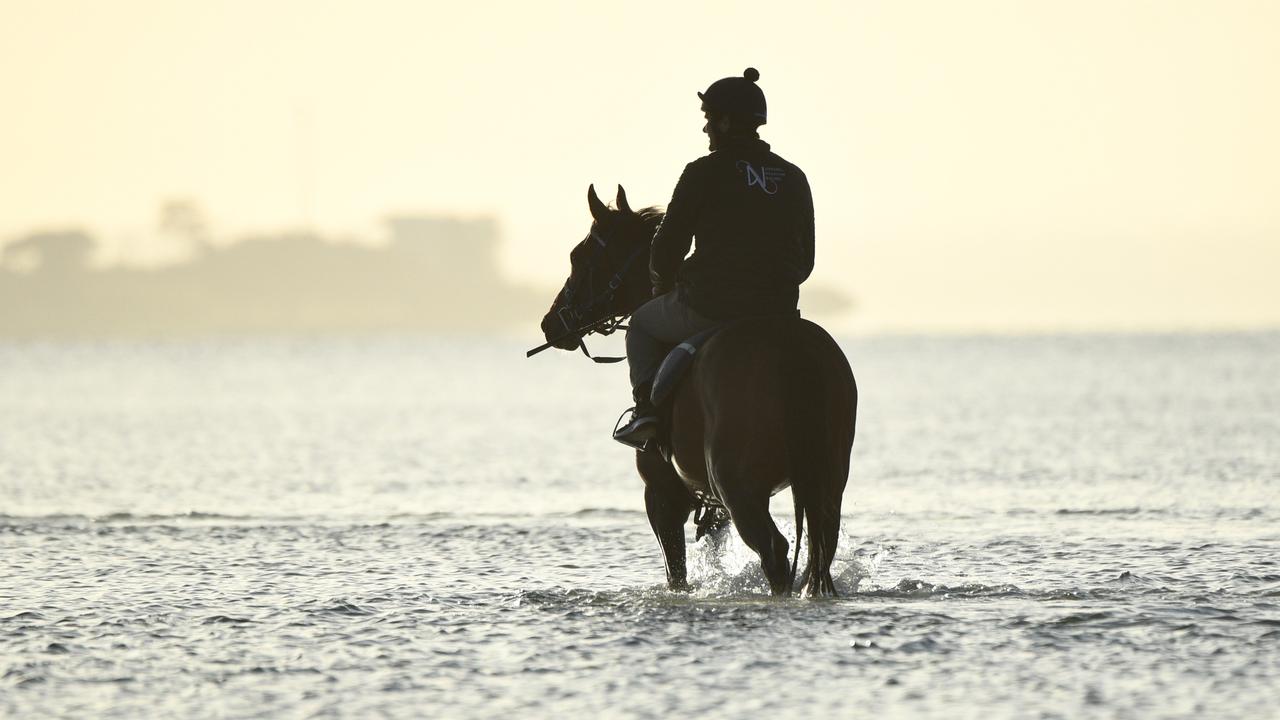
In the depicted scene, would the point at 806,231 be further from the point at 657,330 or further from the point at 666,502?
the point at 666,502

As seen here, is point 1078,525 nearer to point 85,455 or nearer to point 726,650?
point 726,650

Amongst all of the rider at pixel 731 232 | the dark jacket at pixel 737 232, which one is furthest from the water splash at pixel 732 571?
the dark jacket at pixel 737 232

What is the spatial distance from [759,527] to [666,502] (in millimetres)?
1285

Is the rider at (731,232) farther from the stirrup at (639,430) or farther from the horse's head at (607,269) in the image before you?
the horse's head at (607,269)

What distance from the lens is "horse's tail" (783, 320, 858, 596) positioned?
9297 mm

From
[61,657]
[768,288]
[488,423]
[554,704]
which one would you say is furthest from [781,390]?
[488,423]

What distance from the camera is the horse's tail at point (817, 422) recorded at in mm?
9297

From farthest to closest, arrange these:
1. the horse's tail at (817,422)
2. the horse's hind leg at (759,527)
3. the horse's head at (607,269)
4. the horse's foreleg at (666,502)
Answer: the horse's head at (607,269) < the horse's foreleg at (666,502) < the horse's hind leg at (759,527) < the horse's tail at (817,422)

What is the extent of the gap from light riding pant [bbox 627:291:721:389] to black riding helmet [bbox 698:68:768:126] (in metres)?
1.14

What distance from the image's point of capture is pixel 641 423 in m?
10.0

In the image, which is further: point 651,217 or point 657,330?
point 651,217

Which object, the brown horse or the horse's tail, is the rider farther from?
the horse's tail


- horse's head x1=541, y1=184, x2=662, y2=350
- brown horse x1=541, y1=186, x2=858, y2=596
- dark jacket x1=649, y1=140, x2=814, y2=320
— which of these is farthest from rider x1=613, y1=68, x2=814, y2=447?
horse's head x1=541, y1=184, x2=662, y2=350

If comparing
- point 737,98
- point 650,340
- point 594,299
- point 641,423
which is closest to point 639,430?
point 641,423
